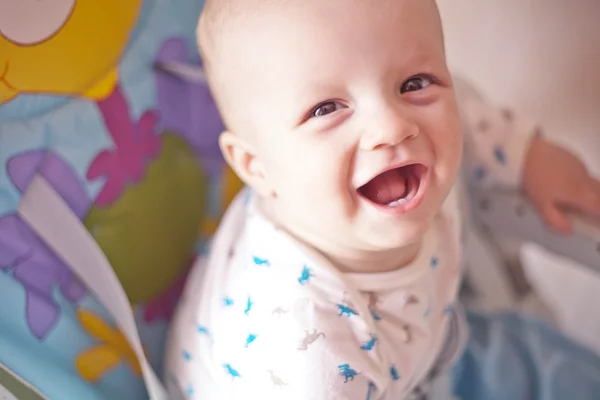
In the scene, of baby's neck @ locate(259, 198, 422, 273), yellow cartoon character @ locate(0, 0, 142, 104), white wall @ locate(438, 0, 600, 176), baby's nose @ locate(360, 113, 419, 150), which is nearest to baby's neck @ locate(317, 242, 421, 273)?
baby's neck @ locate(259, 198, 422, 273)

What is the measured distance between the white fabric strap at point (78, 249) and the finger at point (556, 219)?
0.41m

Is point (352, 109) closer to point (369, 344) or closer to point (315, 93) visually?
point (315, 93)

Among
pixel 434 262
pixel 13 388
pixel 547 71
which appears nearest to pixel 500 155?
pixel 434 262

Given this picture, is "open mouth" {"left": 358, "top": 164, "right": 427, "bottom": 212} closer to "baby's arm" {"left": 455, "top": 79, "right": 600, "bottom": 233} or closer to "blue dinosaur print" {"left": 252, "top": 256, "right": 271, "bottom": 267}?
"blue dinosaur print" {"left": 252, "top": 256, "right": 271, "bottom": 267}

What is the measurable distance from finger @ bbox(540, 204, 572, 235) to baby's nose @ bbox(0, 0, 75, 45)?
1.58 feet

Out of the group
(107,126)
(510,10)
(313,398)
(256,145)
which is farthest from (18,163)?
(510,10)

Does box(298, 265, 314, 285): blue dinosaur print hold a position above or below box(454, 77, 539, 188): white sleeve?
above

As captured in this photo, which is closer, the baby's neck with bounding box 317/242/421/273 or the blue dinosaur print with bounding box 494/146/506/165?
the baby's neck with bounding box 317/242/421/273

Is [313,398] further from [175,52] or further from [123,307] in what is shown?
[175,52]

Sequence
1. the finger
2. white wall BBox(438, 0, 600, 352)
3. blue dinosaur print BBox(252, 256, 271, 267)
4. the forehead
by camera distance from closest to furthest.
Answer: the forehead
blue dinosaur print BBox(252, 256, 271, 267)
the finger
white wall BBox(438, 0, 600, 352)

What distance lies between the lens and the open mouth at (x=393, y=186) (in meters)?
0.50

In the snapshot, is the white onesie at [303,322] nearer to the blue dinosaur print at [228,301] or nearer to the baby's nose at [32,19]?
the blue dinosaur print at [228,301]

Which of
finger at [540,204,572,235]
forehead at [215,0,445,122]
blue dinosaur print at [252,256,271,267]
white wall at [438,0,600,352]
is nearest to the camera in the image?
forehead at [215,0,445,122]

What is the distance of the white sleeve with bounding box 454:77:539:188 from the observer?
710 millimetres
